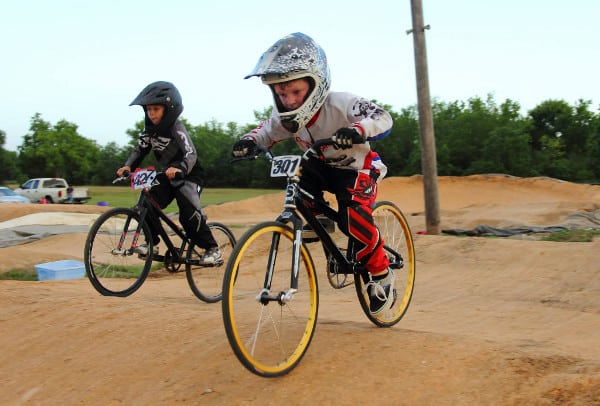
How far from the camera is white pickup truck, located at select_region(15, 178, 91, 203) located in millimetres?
39031

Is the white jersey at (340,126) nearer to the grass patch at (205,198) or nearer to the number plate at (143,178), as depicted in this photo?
the number plate at (143,178)

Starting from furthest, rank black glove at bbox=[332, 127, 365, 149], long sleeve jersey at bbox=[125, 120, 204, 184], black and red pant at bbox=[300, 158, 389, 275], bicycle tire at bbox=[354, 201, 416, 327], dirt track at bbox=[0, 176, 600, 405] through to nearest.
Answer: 1. long sleeve jersey at bbox=[125, 120, 204, 184]
2. bicycle tire at bbox=[354, 201, 416, 327]
3. black and red pant at bbox=[300, 158, 389, 275]
4. black glove at bbox=[332, 127, 365, 149]
5. dirt track at bbox=[0, 176, 600, 405]

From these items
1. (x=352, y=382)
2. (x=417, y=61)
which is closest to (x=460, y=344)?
(x=352, y=382)

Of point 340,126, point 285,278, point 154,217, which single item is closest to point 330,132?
point 340,126

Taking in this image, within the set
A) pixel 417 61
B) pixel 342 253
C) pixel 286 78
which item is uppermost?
pixel 417 61

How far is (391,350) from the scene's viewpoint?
385 cm

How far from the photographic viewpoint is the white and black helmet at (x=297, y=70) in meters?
3.63

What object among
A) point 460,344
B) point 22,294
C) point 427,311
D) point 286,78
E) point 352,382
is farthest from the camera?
point 427,311

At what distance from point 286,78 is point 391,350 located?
6.24ft

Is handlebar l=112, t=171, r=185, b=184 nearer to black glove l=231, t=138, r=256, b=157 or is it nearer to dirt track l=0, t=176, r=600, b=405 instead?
dirt track l=0, t=176, r=600, b=405

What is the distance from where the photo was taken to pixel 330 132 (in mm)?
4148

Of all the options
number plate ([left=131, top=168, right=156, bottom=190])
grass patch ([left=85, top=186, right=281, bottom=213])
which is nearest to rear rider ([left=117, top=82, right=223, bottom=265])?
number plate ([left=131, top=168, right=156, bottom=190])

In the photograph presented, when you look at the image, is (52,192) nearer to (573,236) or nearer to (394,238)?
(573,236)

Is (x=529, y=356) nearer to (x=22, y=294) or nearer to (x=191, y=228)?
(x=191, y=228)
